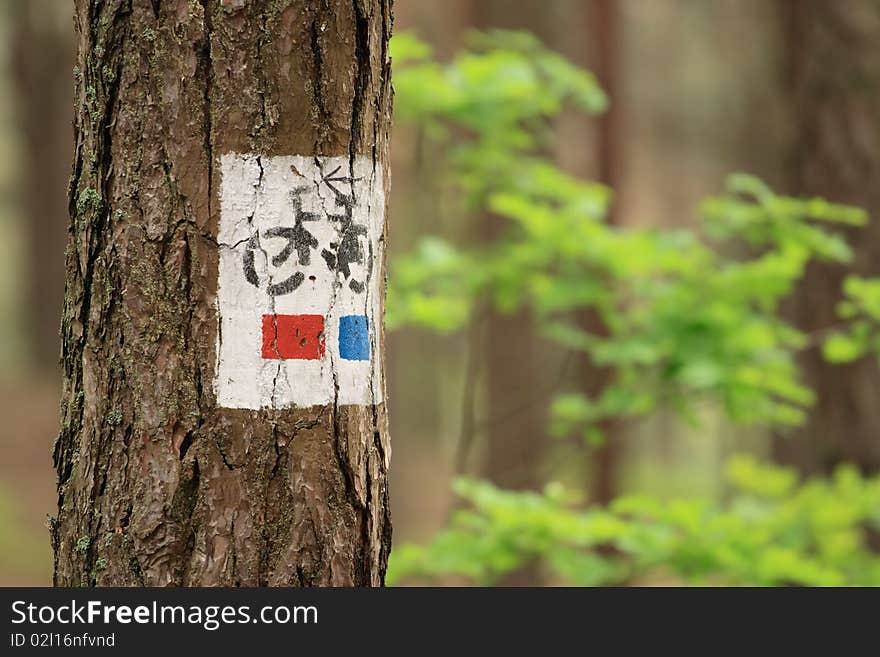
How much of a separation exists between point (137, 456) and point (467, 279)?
8.86 feet

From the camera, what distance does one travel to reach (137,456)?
5.13 feet

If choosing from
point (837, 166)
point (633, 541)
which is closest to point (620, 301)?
point (633, 541)

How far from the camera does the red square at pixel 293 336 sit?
1.55m

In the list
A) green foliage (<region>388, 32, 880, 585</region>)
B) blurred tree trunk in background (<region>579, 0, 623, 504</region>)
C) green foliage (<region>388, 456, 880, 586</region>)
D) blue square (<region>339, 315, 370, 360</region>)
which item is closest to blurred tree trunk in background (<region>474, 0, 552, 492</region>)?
blurred tree trunk in background (<region>579, 0, 623, 504</region>)

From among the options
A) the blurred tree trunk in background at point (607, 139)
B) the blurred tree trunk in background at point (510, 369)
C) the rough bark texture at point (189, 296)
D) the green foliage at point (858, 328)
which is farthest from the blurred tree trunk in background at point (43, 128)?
the rough bark texture at point (189, 296)

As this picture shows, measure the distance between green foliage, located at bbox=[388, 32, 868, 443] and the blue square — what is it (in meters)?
2.09

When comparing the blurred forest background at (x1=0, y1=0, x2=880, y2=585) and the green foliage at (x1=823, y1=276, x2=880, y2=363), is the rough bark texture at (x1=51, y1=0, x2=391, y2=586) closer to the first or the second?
the blurred forest background at (x1=0, y1=0, x2=880, y2=585)

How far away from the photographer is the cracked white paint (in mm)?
1545

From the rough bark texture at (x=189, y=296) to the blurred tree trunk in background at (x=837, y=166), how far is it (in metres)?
4.34

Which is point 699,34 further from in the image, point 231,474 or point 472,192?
point 231,474

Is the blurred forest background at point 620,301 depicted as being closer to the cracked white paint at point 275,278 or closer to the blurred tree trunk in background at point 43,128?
the cracked white paint at point 275,278

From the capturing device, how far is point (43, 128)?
13.4 meters

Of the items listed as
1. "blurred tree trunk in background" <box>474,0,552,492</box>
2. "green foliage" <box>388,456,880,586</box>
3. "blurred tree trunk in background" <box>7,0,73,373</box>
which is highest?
"blurred tree trunk in background" <box>7,0,73,373</box>

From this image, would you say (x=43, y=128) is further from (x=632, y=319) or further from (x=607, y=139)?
(x=632, y=319)
